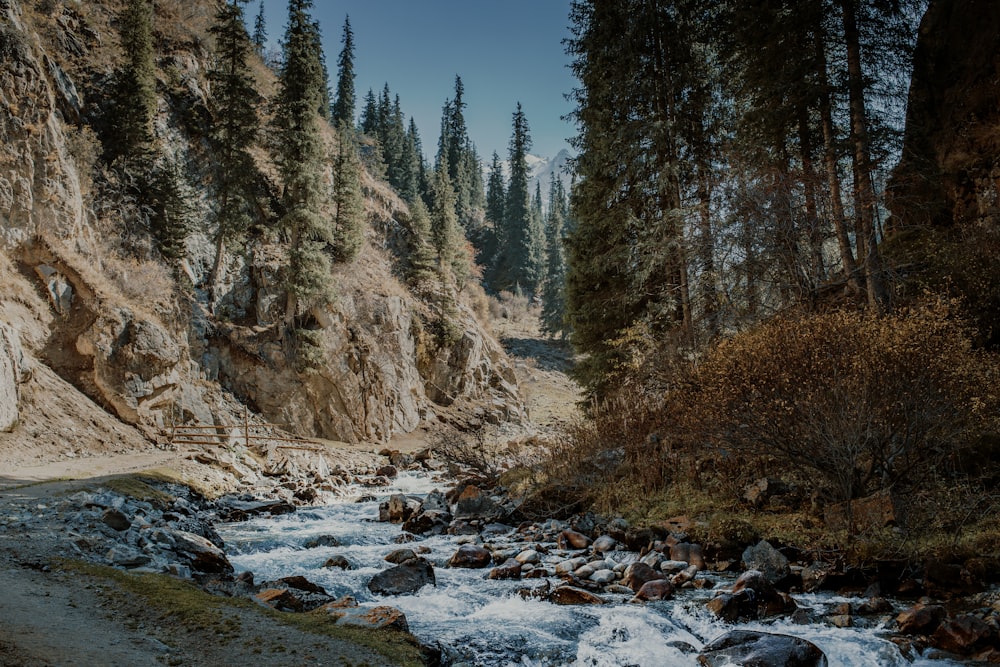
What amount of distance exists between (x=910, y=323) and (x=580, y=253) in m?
11.4

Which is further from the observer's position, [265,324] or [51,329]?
[265,324]

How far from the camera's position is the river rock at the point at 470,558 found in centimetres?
877

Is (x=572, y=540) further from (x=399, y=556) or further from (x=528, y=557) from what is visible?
(x=399, y=556)

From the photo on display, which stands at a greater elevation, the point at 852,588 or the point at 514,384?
the point at 514,384

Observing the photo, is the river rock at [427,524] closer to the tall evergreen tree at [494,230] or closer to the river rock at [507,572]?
the river rock at [507,572]

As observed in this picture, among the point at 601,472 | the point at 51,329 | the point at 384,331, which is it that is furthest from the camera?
the point at 384,331

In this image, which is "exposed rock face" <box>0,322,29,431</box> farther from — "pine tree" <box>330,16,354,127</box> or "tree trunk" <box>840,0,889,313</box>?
"pine tree" <box>330,16,354,127</box>

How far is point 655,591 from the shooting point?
22.8ft

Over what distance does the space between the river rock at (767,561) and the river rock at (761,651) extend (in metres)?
1.88

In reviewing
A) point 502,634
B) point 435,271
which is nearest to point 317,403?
point 435,271

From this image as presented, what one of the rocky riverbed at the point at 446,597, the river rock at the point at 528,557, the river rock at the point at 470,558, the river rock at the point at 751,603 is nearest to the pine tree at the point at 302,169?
the rocky riverbed at the point at 446,597

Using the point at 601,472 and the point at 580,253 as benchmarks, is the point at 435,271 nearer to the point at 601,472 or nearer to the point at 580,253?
the point at 580,253

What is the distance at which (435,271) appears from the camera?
1555 inches

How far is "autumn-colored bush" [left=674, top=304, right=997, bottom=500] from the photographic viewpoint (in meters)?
7.18
